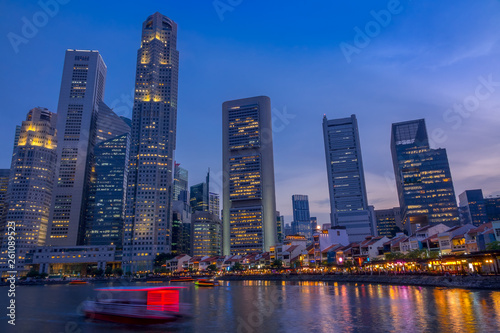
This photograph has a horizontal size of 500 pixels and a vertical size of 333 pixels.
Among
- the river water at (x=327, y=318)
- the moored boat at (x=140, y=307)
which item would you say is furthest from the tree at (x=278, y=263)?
the moored boat at (x=140, y=307)

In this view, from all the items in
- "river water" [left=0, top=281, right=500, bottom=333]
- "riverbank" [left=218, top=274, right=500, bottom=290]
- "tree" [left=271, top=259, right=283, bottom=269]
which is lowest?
"river water" [left=0, top=281, right=500, bottom=333]

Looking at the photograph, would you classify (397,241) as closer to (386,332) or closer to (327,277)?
(327,277)

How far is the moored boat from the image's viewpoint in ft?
137

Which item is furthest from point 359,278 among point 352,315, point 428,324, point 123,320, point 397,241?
point 123,320

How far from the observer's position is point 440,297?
55156mm

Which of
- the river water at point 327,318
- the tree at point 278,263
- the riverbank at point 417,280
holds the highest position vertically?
the tree at point 278,263

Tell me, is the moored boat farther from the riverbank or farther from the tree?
the tree

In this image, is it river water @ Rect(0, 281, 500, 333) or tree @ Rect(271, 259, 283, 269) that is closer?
river water @ Rect(0, 281, 500, 333)

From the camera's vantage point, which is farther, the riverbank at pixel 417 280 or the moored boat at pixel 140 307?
the riverbank at pixel 417 280

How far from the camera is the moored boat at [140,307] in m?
41.7

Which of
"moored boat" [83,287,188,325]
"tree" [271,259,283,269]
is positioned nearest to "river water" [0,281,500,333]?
"moored boat" [83,287,188,325]

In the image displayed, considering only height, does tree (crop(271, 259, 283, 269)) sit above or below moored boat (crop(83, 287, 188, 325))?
above

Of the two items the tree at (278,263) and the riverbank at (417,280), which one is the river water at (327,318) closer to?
the riverbank at (417,280)

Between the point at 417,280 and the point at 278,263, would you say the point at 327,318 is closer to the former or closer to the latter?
the point at 417,280
